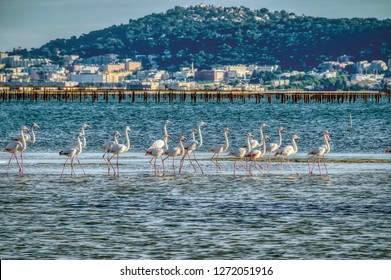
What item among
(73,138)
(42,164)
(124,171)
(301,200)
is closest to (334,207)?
(301,200)

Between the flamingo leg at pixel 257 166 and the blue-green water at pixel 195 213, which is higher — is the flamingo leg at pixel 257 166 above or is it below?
below

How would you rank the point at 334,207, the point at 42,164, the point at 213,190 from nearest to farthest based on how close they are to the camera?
the point at 334,207
the point at 213,190
the point at 42,164

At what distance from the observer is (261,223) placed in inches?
725

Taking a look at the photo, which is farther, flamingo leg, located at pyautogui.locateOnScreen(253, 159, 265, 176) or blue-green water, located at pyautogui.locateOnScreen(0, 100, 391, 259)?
flamingo leg, located at pyautogui.locateOnScreen(253, 159, 265, 176)

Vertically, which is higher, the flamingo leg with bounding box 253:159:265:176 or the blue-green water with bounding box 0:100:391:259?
the blue-green water with bounding box 0:100:391:259

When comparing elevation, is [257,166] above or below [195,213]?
below

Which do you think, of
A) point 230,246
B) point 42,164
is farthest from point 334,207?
point 42,164

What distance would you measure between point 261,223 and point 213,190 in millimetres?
5275

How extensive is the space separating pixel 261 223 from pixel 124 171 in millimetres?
10326

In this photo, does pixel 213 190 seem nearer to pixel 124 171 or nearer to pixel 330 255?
pixel 124 171

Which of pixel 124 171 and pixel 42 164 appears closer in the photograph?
pixel 124 171

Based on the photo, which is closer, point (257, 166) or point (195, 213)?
point (195, 213)

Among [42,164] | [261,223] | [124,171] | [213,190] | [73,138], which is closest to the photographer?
[261,223]

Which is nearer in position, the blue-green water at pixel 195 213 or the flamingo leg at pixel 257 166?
the blue-green water at pixel 195 213
